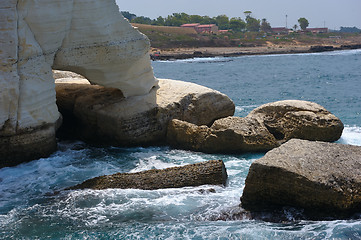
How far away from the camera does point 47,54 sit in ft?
38.0

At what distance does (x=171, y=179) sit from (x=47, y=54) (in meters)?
4.84

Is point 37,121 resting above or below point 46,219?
above

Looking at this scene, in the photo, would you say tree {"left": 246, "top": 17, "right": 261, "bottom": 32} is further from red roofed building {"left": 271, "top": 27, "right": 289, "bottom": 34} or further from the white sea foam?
the white sea foam

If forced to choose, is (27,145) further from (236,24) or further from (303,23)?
(303,23)

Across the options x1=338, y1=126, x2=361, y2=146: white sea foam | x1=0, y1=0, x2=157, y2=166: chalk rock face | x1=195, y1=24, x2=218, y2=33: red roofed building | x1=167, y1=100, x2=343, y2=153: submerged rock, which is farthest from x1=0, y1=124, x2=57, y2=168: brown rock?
x1=195, y1=24, x2=218, y2=33: red roofed building

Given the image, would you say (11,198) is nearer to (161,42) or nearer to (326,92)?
(326,92)

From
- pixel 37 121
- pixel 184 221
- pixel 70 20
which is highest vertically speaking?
pixel 70 20

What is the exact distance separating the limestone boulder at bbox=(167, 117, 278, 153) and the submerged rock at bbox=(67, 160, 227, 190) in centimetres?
250

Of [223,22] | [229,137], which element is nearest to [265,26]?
[223,22]

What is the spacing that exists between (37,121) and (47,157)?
1.07 m

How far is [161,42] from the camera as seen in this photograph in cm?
7438

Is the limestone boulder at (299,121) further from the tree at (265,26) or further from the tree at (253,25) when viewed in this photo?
the tree at (265,26)

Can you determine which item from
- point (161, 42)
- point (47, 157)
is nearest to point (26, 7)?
point (47, 157)

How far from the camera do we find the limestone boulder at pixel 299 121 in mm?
12633
